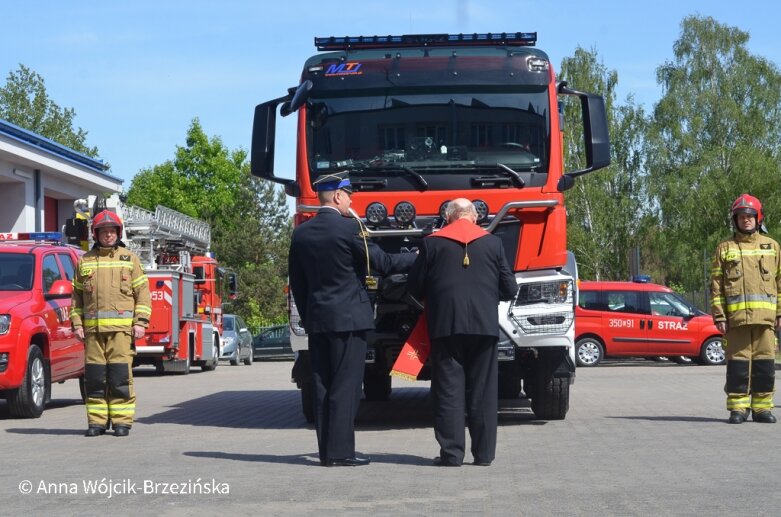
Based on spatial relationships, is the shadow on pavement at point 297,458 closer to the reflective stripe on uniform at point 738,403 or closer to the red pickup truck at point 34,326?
the reflective stripe on uniform at point 738,403

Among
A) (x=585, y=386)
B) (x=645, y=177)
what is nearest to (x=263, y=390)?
(x=585, y=386)

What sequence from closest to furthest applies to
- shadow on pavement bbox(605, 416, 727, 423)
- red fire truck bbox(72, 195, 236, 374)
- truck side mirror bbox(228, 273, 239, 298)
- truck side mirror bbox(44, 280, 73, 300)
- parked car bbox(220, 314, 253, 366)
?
shadow on pavement bbox(605, 416, 727, 423) < truck side mirror bbox(44, 280, 73, 300) < red fire truck bbox(72, 195, 236, 374) < truck side mirror bbox(228, 273, 239, 298) < parked car bbox(220, 314, 253, 366)

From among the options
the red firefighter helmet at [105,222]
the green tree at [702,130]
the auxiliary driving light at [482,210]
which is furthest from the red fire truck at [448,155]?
the green tree at [702,130]

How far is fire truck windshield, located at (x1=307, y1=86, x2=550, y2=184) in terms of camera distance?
1214cm

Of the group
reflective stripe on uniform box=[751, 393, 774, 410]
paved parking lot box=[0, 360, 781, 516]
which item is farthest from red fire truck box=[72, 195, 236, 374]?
reflective stripe on uniform box=[751, 393, 774, 410]

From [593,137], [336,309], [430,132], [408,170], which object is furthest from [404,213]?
[336,309]

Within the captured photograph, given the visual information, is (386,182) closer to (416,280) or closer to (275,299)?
(416,280)

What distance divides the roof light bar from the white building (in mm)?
21298

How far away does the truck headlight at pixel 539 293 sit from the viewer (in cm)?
1193

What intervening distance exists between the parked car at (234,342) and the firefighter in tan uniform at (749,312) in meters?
25.4

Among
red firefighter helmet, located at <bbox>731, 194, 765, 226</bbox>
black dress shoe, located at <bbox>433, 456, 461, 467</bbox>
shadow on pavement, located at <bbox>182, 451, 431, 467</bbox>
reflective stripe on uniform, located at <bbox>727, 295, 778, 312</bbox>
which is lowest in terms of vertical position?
shadow on pavement, located at <bbox>182, 451, 431, 467</bbox>

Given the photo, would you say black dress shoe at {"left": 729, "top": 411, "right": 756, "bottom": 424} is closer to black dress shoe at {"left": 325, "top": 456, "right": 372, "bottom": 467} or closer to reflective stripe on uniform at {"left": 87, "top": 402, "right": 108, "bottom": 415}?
black dress shoe at {"left": 325, "top": 456, "right": 372, "bottom": 467}

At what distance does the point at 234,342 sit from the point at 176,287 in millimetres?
11820

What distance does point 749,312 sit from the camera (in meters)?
12.4
